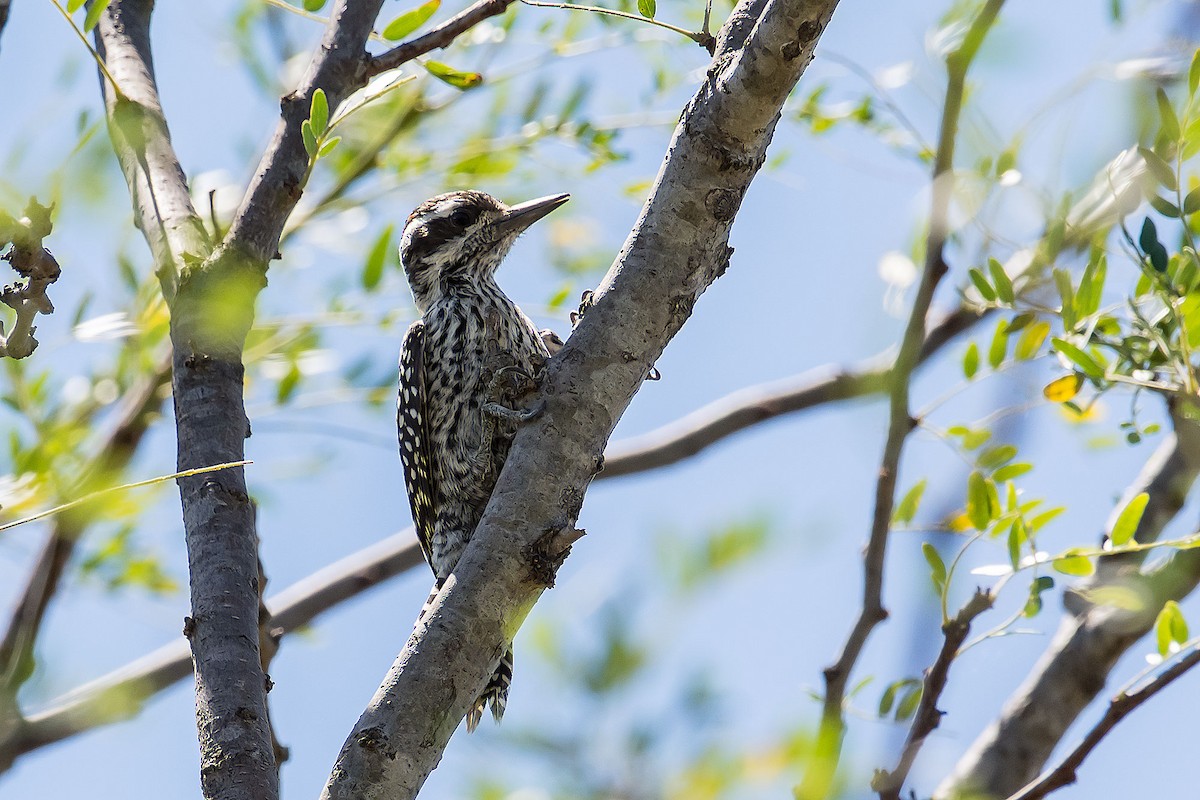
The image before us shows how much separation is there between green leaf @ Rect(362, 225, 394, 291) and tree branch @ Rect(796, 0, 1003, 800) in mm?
1909

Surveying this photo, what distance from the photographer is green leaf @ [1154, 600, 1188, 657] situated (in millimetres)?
2598

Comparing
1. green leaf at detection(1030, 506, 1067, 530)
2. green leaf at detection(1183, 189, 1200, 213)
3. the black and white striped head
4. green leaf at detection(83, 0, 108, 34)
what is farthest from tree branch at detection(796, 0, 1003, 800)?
the black and white striped head

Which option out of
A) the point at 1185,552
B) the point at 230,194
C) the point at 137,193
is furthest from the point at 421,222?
the point at 1185,552

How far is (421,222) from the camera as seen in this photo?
16.6 feet

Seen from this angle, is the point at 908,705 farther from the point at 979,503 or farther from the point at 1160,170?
the point at 1160,170

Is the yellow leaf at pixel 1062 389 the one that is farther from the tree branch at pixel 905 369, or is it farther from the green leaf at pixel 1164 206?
the green leaf at pixel 1164 206

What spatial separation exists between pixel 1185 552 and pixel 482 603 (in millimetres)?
1881

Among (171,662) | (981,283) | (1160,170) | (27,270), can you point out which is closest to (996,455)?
(981,283)

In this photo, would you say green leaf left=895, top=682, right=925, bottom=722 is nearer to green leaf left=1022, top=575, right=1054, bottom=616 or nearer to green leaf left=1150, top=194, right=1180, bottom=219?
green leaf left=1022, top=575, right=1054, bottom=616

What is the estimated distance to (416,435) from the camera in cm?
437

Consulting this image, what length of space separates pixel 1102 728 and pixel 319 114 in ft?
5.74

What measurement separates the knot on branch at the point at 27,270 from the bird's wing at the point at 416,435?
2.31 metres

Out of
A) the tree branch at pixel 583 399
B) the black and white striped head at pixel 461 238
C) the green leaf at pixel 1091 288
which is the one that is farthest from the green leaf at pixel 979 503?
the black and white striped head at pixel 461 238

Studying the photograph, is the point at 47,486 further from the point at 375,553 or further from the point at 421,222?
the point at 421,222
